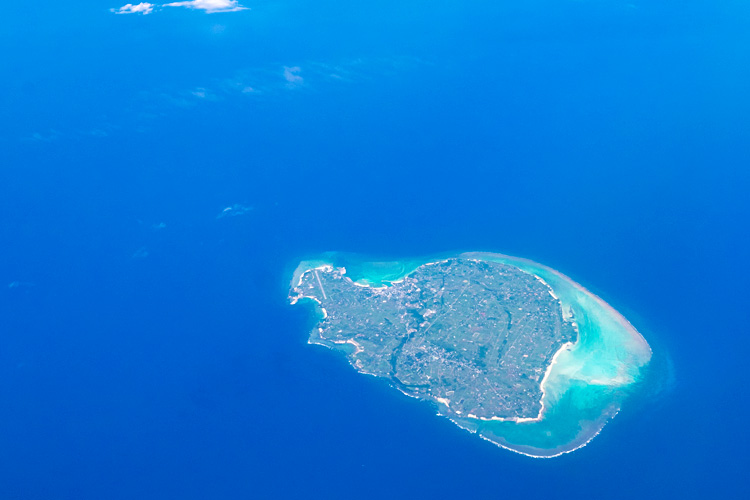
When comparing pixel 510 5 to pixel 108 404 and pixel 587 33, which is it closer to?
pixel 587 33

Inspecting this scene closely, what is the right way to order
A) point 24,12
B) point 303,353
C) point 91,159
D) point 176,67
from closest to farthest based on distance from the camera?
point 303,353, point 91,159, point 176,67, point 24,12

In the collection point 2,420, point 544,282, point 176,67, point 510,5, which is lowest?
point 2,420

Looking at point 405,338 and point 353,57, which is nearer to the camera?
point 405,338

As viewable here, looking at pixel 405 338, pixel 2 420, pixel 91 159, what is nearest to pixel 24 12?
pixel 91 159

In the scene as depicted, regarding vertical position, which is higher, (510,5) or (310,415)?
(510,5)

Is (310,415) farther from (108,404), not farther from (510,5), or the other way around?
(510,5)

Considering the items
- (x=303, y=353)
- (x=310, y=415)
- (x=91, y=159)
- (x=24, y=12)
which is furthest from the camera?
(x=24, y=12)
